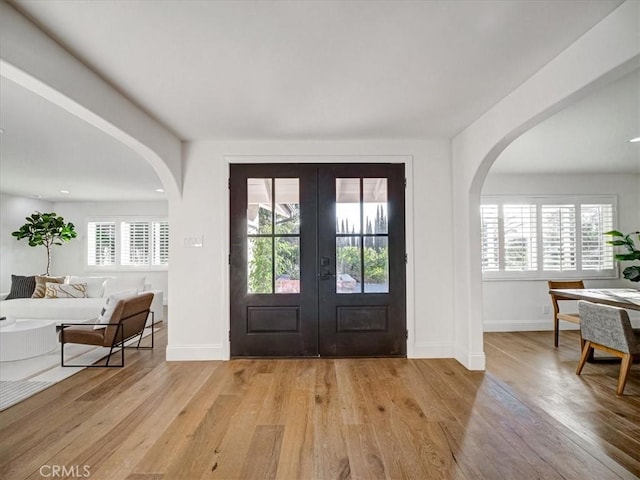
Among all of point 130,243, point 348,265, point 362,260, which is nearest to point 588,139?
point 362,260

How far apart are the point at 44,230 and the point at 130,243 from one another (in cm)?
167

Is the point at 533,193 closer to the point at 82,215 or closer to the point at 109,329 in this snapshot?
the point at 109,329

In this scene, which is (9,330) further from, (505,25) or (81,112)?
(505,25)

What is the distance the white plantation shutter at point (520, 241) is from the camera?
17.5 feet

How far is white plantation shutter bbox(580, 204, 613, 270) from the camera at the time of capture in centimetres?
538

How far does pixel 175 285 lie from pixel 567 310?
5728mm

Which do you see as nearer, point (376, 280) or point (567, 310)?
point (376, 280)

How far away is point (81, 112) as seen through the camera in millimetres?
2354

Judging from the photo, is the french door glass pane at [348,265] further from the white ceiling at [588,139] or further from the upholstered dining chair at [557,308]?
the upholstered dining chair at [557,308]

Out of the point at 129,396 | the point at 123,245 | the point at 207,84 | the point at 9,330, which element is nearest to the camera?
the point at 207,84

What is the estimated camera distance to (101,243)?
820cm

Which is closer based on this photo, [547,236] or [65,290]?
[547,236]

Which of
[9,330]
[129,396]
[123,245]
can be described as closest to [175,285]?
[129,396]

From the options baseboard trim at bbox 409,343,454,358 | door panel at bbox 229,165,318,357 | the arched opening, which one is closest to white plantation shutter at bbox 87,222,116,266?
door panel at bbox 229,165,318,357
